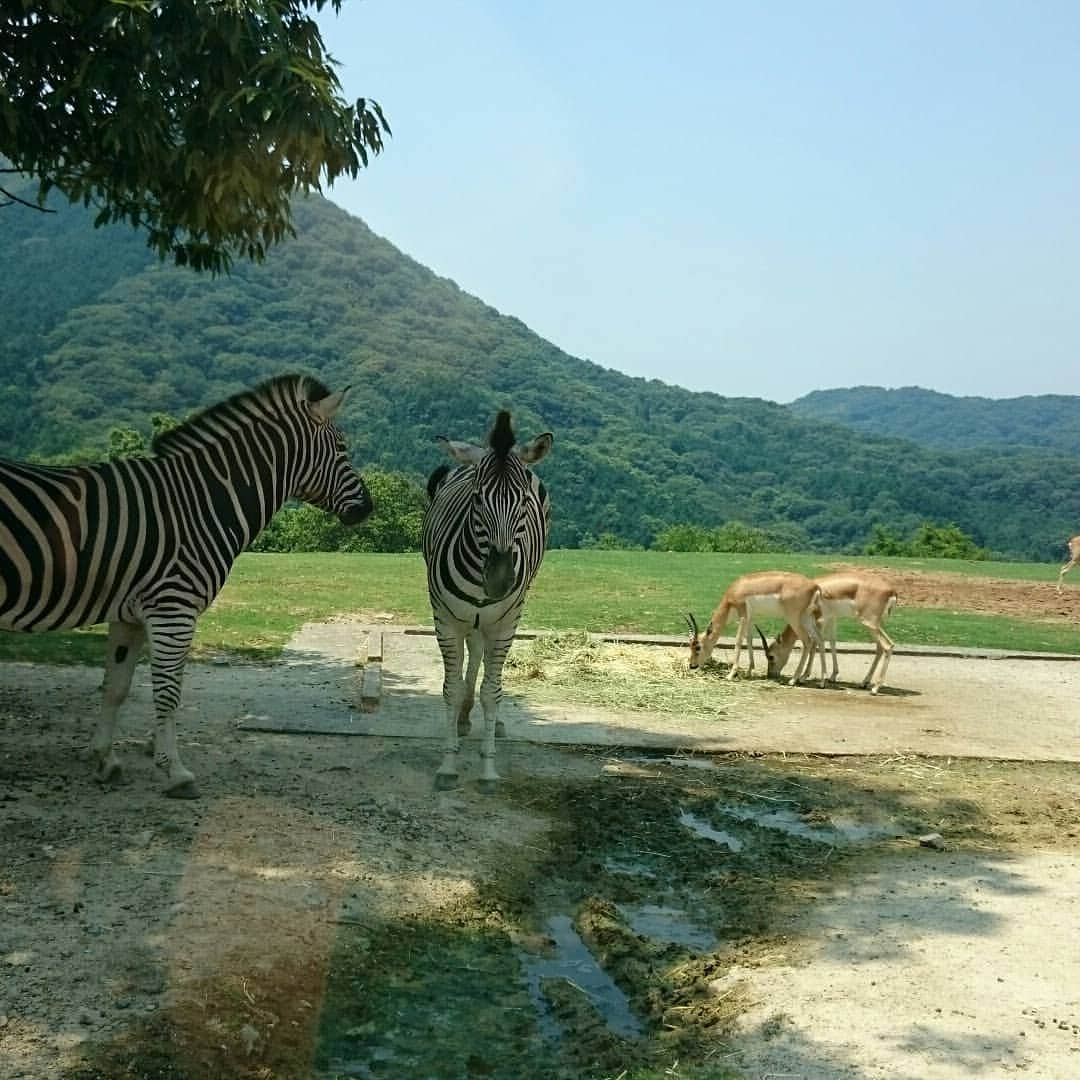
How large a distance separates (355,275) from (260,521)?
9753 cm

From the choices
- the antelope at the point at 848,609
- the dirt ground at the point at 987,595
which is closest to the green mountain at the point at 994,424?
the dirt ground at the point at 987,595

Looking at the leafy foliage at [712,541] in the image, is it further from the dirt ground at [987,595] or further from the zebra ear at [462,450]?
the zebra ear at [462,450]

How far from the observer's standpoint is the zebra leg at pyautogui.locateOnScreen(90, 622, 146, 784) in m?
7.56

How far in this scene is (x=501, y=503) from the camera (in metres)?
7.68

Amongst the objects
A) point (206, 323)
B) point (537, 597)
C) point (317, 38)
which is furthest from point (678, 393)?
point (317, 38)

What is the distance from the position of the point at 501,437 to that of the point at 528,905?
3.05 m

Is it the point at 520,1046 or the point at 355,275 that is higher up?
the point at 355,275

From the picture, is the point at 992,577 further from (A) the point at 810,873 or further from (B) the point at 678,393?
(B) the point at 678,393

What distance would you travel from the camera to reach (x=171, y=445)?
7.74 m

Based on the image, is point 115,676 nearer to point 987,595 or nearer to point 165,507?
point 165,507

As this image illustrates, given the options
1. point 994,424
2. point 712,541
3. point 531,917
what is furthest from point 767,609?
point 994,424

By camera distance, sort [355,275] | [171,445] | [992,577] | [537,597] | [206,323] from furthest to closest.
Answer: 1. [355,275]
2. [206,323]
3. [992,577]
4. [537,597]
5. [171,445]

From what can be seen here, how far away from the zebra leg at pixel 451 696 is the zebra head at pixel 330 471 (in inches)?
42.9

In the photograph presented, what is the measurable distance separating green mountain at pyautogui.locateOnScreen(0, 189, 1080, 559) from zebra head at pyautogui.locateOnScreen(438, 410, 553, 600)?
43.6m
